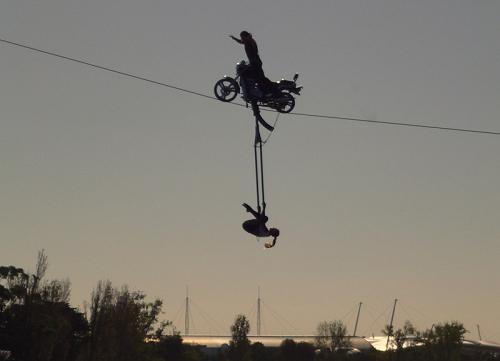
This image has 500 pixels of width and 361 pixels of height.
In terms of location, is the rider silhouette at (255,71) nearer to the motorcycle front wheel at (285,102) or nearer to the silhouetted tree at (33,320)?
the motorcycle front wheel at (285,102)

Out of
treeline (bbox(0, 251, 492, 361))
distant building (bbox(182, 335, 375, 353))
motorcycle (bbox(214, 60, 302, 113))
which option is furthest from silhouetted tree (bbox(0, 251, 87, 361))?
distant building (bbox(182, 335, 375, 353))

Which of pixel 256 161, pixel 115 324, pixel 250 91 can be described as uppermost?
pixel 115 324

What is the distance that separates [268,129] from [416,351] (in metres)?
88.9

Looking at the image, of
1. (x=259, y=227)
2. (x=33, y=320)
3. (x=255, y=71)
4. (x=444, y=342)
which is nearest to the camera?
(x=259, y=227)

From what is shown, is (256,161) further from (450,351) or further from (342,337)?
(342,337)

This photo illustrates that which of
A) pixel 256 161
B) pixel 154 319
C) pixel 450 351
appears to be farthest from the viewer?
pixel 450 351

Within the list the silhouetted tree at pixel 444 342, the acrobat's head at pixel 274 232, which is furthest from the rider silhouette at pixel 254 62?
the silhouetted tree at pixel 444 342

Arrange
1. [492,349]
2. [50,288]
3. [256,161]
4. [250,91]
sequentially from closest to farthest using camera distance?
[256,161]
[250,91]
[50,288]
[492,349]

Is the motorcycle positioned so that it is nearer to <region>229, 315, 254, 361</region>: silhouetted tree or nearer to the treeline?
the treeline

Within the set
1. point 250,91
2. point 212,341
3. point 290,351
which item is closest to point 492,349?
point 212,341

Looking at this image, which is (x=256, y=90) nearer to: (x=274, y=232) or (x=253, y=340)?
(x=274, y=232)

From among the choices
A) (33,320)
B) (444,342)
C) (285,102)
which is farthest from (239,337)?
(285,102)

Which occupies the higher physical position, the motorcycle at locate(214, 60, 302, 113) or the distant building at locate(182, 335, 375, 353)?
the distant building at locate(182, 335, 375, 353)

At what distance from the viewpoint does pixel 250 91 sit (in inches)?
1051
